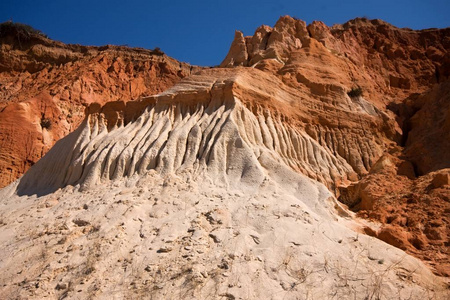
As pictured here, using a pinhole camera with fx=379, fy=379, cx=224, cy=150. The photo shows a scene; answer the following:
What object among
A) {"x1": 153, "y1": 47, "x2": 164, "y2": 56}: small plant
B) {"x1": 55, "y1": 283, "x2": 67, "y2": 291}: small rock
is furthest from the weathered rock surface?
{"x1": 153, "y1": 47, "x2": 164, "y2": 56}: small plant

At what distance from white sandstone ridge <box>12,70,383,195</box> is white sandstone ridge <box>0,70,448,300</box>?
0.06m

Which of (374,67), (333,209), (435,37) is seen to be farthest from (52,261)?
(435,37)

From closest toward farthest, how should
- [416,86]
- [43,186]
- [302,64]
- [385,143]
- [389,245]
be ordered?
[389,245] → [43,186] → [385,143] → [302,64] → [416,86]

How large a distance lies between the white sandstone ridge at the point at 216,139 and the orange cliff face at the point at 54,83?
12.1 m

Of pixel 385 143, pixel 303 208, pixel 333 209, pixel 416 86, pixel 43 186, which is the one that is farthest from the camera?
pixel 416 86

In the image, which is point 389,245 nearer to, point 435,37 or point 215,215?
point 215,215

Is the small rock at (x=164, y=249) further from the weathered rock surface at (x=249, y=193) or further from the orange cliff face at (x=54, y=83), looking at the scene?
the orange cliff face at (x=54, y=83)

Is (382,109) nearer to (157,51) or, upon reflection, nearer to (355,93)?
(355,93)

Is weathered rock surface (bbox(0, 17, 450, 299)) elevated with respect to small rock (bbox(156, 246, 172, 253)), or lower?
elevated

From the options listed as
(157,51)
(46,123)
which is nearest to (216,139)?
(46,123)

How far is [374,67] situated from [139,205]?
22.1m

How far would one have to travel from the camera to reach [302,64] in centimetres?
2069

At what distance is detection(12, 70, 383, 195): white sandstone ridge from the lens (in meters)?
13.7

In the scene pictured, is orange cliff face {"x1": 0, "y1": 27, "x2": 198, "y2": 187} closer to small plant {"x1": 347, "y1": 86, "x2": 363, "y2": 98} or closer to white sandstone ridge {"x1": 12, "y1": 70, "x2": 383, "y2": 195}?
white sandstone ridge {"x1": 12, "y1": 70, "x2": 383, "y2": 195}
